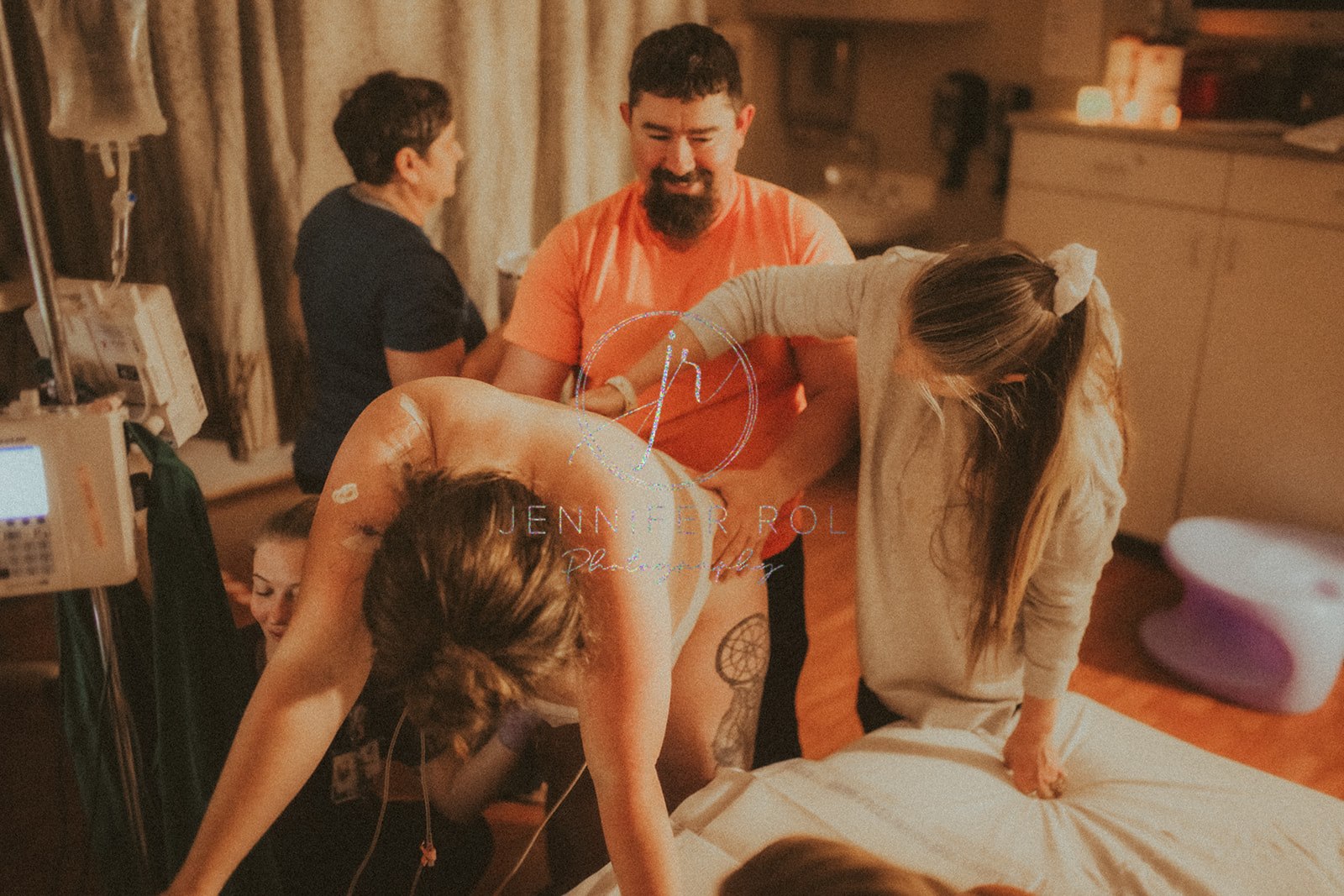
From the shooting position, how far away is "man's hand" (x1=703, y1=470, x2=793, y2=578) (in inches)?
41.0

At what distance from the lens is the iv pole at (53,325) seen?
35.7 inches

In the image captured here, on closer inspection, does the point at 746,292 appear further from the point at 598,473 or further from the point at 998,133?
the point at 998,133

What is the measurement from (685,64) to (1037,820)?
0.84 meters

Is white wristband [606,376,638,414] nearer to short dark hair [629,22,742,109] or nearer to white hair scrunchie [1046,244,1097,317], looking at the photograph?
short dark hair [629,22,742,109]

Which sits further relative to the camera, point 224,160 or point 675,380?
point 224,160

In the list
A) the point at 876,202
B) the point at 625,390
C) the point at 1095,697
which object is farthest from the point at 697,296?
the point at 876,202

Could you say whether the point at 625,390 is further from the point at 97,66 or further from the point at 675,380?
the point at 97,66

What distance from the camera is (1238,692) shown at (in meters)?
2.08

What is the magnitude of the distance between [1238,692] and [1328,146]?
3.44 feet

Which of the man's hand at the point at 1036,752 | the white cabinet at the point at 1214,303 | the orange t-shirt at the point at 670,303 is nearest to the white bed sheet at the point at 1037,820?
the man's hand at the point at 1036,752

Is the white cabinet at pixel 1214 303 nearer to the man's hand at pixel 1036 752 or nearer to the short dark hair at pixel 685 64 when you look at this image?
the man's hand at pixel 1036 752

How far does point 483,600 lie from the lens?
0.75m

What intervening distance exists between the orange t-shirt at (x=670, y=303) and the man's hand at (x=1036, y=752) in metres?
0.35

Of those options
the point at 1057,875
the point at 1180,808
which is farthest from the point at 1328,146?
the point at 1057,875
